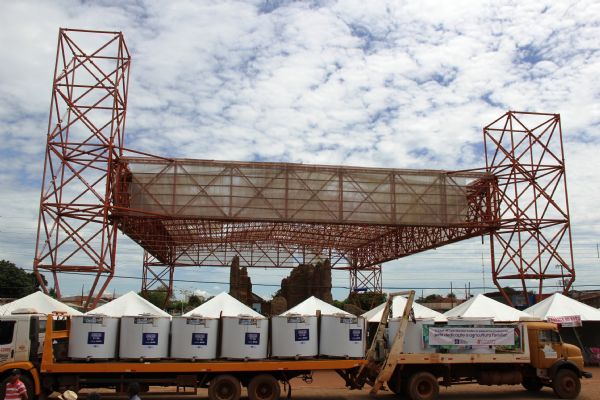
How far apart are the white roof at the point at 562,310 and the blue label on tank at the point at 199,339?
616 inches

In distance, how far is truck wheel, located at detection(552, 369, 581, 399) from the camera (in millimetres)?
16016

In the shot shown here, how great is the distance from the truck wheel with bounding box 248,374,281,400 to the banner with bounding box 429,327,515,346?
4494 mm

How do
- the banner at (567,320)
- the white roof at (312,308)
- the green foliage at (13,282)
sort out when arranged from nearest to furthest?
1. the white roof at (312,308)
2. the banner at (567,320)
3. the green foliage at (13,282)

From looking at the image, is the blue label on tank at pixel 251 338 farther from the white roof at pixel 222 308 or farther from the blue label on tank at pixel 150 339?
the white roof at pixel 222 308

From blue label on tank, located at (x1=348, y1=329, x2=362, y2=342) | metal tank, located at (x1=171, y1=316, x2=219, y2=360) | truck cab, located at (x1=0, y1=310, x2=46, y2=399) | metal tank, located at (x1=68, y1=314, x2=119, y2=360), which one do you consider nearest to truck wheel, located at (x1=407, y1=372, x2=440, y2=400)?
Result: blue label on tank, located at (x1=348, y1=329, x2=362, y2=342)

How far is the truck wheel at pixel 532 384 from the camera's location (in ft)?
56.1

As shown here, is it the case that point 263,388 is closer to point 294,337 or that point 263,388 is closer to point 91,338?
point 294,337

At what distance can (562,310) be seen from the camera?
78.2ft

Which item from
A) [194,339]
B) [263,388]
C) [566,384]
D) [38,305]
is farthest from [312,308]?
[38,305]

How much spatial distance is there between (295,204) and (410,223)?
18.6 feet

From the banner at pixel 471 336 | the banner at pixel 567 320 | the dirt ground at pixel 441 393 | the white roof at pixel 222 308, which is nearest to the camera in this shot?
the banner at pixel 471 336

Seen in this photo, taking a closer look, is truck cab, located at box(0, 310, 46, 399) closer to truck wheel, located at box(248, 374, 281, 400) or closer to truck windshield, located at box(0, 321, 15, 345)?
truck windshield, located at box(0, 321, 15, 345)

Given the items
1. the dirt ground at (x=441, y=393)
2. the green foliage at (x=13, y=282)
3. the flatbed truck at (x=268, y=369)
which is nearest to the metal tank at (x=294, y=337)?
the flatbed truck at (x=268, y=369)

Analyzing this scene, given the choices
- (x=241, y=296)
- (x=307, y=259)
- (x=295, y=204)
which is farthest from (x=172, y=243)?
(x=295, y=204)
